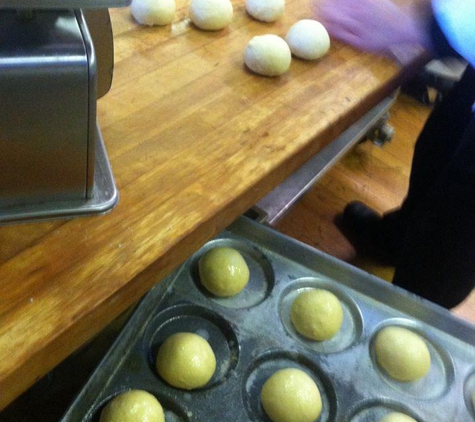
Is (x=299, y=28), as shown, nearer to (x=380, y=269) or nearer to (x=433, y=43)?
(x=433, y=43)

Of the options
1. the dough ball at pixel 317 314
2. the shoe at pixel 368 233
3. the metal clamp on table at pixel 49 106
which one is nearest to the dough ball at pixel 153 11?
the metal clamp on table at pixel 49 106

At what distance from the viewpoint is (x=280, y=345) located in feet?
2.64

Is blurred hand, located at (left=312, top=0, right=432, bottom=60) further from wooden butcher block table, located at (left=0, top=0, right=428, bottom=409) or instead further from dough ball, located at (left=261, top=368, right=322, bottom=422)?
dough ball, located at (left=261, top=368, right=322, bottom=422)

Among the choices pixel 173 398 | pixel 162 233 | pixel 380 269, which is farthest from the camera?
pixel 380 269

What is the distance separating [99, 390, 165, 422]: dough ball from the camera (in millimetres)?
675

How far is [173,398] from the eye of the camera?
0.74 metres

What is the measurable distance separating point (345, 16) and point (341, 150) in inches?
13.9

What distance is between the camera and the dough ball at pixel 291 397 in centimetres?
74

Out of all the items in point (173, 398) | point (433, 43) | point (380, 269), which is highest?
point (433, 43)

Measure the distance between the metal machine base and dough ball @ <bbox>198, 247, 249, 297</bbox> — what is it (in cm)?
27

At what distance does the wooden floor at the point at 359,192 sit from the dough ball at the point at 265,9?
0.63 meters

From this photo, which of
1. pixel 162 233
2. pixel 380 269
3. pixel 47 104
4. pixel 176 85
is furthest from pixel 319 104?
pixel 380 269

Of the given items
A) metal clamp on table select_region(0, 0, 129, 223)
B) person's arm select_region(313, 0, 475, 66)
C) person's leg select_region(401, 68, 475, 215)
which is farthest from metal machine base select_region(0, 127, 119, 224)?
person's leg select_region(401, 68, 475, 215)

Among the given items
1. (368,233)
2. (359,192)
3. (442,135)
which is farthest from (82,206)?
(359,192)
